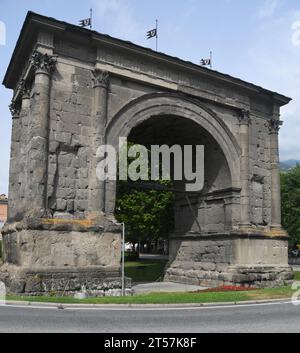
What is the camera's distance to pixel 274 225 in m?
20.2

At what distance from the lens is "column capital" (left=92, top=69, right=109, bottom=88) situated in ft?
52.3

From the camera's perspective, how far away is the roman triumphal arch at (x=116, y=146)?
14.4 m

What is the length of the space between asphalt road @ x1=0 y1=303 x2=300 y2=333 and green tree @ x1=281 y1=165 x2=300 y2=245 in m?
31.7

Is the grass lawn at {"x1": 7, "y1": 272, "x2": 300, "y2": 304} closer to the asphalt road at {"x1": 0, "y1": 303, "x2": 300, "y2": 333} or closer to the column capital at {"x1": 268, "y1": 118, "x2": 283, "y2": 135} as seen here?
the asphalt road at {"x1": 0, "y1": 303, "x2": 300, "y2": 333}

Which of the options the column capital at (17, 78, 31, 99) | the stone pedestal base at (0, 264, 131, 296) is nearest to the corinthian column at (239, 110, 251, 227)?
the stone pedestal base at (0, 264, 131, 296)

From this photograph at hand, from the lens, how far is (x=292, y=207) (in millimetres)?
41688

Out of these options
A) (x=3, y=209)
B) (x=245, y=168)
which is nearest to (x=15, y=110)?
(x=245, y=168)

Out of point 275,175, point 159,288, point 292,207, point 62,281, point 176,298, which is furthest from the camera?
point 292,207

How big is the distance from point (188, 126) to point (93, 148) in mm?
5587

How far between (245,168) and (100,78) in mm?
7790

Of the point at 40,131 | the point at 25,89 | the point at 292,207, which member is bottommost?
the point at 292,207

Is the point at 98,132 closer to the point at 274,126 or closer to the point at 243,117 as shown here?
the point at 243,117

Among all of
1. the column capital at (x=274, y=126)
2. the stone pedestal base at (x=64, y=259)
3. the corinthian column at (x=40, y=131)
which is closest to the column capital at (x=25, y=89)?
the corinthian column at (x=40, y=131)
